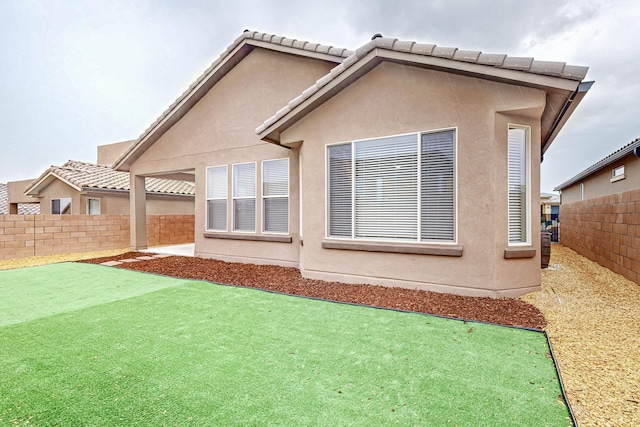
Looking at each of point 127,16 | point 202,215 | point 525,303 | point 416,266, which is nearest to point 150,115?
point 127,16

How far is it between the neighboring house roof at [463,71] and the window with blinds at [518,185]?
842mm

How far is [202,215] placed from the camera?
1077 centimetres

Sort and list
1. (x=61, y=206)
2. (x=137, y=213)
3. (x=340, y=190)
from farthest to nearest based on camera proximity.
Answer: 1. (x=61, y=206)
2. (x=137, y=213)
3. (x=340, y=190)

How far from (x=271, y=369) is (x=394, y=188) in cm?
435

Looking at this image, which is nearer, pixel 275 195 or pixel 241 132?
pixel 275 195

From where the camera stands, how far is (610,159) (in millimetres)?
9898

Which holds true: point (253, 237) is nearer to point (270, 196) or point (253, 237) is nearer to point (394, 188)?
point (270, 196)

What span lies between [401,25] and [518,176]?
14.6 metres

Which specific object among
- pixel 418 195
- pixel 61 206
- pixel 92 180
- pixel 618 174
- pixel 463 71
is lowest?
pixel 418 195

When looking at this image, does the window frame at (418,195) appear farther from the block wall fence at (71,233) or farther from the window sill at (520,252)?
the block wall fence at (71,233)

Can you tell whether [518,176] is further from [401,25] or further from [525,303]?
[401,25]

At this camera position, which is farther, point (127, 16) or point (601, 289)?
point (127, 16)

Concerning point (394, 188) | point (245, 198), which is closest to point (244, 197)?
point (245, 198)

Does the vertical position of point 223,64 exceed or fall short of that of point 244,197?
it exceeds it
